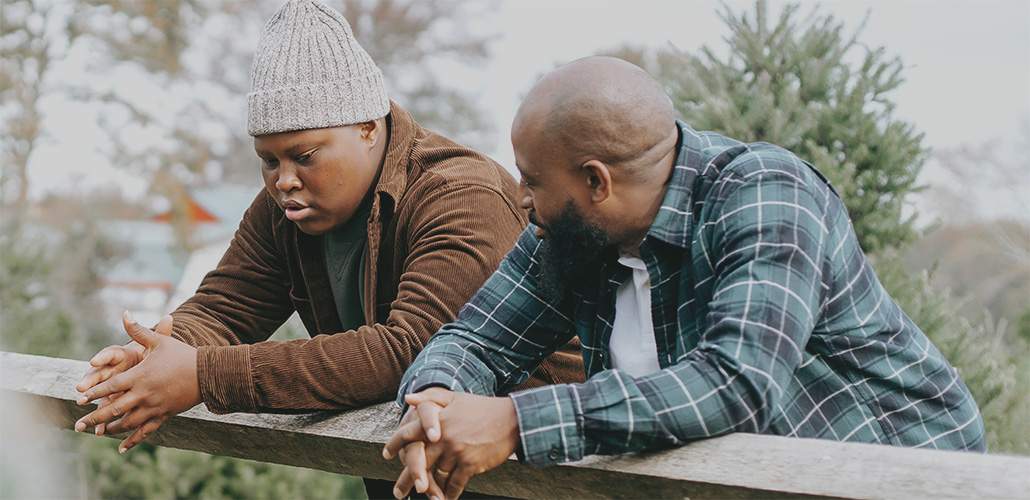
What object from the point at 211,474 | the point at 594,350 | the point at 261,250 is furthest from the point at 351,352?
the point at 211,474

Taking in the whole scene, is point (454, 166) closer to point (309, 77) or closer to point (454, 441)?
point (309, 77)

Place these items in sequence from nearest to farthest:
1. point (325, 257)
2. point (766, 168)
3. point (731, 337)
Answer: point (731, 337) < point (766, 168) < point (325, 257)

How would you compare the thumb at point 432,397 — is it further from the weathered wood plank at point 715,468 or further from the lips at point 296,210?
the lips at point 296,210

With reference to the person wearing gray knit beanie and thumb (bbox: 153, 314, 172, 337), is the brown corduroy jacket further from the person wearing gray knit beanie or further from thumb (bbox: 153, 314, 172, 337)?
thumb (bbox: 153, 314, 172, 337)

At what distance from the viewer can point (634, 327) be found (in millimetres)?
2477

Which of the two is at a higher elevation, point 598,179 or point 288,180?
point 598,179

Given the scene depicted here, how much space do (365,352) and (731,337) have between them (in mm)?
1020

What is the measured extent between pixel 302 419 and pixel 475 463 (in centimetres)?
91

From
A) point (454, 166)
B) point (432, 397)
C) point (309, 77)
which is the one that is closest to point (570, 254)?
point (432, 397)

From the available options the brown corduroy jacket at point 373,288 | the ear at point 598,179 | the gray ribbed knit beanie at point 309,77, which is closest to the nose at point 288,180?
the gray ribbed knit beanie at point 309,77

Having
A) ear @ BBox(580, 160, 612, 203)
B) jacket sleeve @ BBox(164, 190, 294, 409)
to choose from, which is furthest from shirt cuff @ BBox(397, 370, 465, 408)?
jacket sleeve @ BBox(164, 190, 294, 409)

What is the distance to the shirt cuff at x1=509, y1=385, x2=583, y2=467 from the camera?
2068 mm

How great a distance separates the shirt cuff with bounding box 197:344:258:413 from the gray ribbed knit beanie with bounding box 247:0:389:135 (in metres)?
0.61

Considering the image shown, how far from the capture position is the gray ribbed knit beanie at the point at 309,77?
3.02 m
